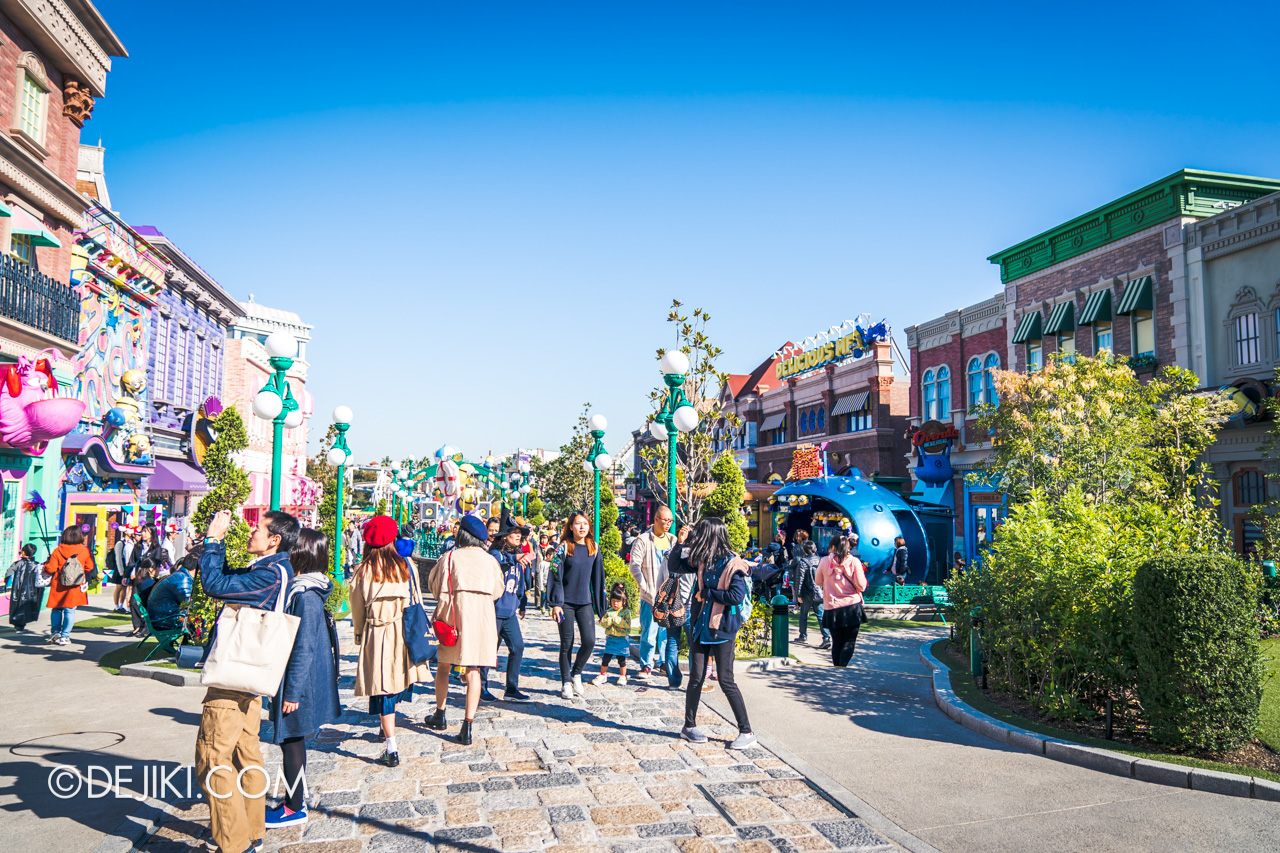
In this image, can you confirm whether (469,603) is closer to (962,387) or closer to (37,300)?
(37,300)

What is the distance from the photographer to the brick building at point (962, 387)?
26766 millimetres

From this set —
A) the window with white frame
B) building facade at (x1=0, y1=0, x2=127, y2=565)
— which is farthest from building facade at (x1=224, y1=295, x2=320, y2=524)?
the window with white frame

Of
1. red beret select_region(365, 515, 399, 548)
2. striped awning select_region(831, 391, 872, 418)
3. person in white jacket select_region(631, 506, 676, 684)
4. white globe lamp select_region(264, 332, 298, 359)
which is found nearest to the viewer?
red beret select_region(365, 515, 399, 548)

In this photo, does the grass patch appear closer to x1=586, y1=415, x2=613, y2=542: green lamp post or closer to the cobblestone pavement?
the cobblestone pavement

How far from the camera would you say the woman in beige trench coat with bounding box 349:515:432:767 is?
5832 millimetres

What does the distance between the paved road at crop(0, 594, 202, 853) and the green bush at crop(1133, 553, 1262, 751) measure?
6.94 meters

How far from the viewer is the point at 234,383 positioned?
31.1 m

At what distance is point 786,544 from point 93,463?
1739cm

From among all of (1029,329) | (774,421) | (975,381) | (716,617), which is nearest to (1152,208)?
(1029,329)

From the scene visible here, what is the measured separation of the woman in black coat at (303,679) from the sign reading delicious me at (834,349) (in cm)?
3154

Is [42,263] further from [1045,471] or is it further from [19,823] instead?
[1045,471]

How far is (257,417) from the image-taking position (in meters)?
33.7

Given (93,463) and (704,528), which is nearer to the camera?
(704,528)

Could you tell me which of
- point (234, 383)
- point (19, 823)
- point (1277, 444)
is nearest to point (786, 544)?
point (1277, 444)
